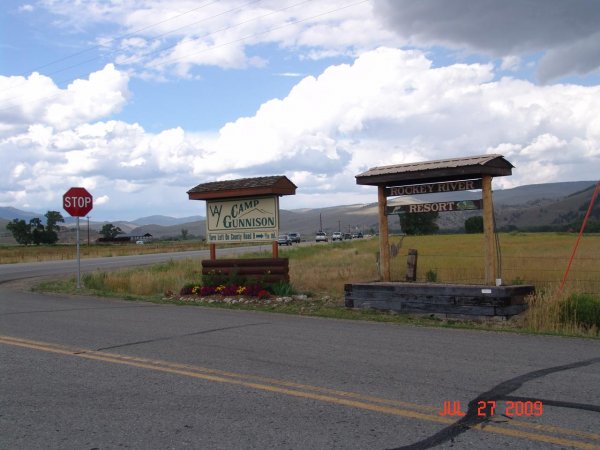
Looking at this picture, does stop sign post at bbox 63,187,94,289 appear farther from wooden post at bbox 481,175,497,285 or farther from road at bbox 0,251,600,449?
wooden post at bbox 481,175,497,285

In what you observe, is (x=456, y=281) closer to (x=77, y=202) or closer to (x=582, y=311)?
(x=582, y=311)

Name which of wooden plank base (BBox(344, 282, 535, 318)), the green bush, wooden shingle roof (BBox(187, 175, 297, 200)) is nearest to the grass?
the green bush

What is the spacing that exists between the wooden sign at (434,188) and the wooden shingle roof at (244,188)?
350 centimetres

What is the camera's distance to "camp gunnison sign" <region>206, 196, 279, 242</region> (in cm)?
1691

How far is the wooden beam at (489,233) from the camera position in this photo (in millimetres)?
12203

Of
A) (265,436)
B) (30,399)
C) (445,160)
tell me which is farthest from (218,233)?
(265,436)

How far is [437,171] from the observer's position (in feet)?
41.9

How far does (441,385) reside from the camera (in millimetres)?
6672

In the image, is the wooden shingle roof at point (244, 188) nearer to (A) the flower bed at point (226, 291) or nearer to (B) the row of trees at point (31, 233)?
(A) the flower bed at point (226, 291)

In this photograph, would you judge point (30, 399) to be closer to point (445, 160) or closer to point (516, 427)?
point (516, 427)

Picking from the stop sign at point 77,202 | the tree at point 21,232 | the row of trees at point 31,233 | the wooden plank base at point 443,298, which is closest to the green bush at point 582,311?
the wooden plank base at point 443,298

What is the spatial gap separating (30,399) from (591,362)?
6600 millimetres

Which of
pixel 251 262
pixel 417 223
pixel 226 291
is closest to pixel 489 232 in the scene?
pixel 251 262
